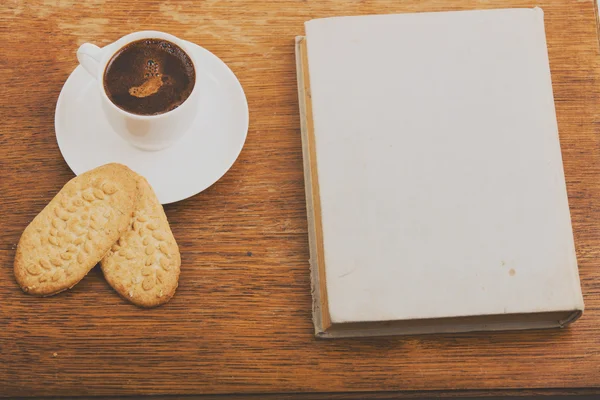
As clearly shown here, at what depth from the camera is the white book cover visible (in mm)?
819

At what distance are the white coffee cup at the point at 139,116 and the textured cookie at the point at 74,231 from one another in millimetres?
60

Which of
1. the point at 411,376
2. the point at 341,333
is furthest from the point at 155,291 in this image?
the point at 411,376

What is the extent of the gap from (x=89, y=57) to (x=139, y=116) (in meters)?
0.11

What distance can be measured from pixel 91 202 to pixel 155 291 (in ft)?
0.48

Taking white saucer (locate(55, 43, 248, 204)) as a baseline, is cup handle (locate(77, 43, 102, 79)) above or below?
above

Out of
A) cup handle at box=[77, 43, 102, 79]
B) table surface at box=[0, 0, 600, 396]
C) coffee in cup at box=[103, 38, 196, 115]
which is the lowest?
table surface at box=[0, 0, 600, 396]

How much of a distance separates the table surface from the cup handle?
5.6 inches

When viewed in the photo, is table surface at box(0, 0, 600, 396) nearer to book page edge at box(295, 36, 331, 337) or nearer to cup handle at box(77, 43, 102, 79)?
book page edge at box(295, 36, 331, 337)

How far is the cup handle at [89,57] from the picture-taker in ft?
2.77

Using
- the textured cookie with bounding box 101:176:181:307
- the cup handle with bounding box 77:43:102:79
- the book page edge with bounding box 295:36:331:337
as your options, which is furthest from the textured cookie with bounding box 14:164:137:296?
the book page edge with bounding box 295:36:331:337

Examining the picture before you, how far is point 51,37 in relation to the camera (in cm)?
99

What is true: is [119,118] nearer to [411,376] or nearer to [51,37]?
[51,37]

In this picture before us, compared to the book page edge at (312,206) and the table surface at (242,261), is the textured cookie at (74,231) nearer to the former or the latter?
the table surface at (242,261)

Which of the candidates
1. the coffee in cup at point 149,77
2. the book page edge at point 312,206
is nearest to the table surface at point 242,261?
the book page edge at point 312,206
